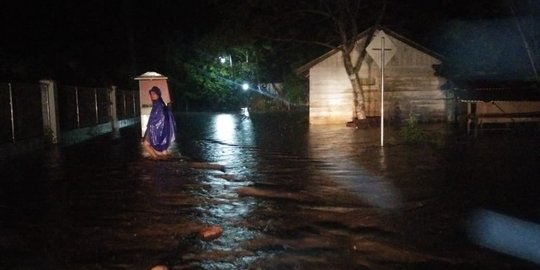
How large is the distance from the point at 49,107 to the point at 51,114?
236mm

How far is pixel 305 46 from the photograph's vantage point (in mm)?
38312

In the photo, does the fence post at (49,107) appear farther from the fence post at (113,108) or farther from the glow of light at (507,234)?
the glow of light at (507,234)

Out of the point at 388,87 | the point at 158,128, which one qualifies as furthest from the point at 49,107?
the point at 388,87

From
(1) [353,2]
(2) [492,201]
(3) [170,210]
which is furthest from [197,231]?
(1) [353,2]

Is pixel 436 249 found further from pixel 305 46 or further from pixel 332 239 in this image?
pixel 305 46

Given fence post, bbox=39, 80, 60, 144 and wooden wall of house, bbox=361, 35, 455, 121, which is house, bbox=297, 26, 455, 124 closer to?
wooden wall of house, bbox=361, 35, 455, 121

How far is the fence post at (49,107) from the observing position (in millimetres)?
17734

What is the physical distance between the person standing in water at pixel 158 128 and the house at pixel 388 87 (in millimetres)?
14929

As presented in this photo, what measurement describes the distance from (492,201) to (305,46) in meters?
30.7

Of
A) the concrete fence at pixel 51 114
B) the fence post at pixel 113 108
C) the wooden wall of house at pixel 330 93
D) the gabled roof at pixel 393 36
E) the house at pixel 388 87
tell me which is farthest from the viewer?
the wooden wall of house at pixel 330 93

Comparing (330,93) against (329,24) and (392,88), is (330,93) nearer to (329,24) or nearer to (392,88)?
(392,88)

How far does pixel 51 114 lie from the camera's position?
707 inches

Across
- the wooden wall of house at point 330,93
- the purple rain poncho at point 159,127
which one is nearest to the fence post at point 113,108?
the wooden wall of house at point 330,93

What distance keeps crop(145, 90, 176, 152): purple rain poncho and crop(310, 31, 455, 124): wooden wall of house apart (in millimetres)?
15292
